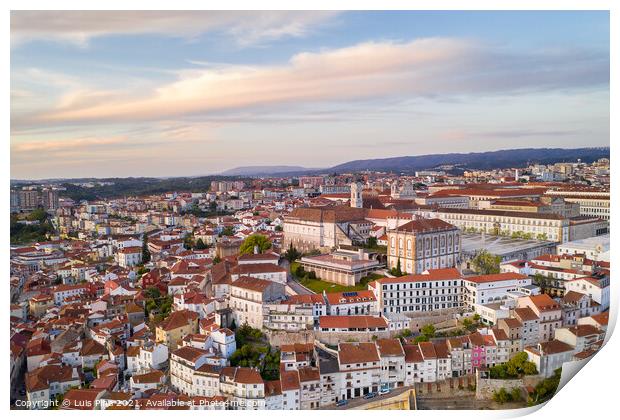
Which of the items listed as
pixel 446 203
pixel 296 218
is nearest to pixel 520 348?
pixel 296 218

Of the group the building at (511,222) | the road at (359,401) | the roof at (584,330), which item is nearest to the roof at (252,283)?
the road at (359,401)

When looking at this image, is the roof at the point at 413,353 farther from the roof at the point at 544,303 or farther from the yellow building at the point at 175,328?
the yellow building at the point at 175,328

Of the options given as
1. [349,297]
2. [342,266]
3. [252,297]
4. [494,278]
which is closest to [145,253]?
[342,266]

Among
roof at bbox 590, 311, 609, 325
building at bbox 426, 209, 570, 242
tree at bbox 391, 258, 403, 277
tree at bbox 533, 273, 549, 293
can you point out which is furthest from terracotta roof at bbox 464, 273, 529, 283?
building at bbox 426, 209, 570, 242

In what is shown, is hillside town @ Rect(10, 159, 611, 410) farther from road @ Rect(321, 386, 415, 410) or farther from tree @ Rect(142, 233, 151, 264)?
tree @ Rect(142, 233, 151, 264)

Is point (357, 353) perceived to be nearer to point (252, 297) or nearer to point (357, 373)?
point (357, 373)

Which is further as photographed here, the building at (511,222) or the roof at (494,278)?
the building at (511,222)

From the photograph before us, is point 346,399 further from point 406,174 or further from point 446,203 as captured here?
point 406,174
